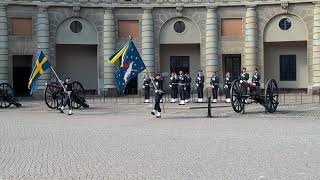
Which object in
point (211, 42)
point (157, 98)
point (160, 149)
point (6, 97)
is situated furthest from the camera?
point (211, 42)

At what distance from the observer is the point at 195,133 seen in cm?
1672

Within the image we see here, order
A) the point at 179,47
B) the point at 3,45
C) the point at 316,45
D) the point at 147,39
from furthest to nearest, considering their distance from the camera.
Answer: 1. the point at 179,47
2. the point at 147,39
3. the point at 316,45
4. the point at 3,45

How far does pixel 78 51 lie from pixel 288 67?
57.1 ft

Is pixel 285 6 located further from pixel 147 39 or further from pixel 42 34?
pixel 42 34

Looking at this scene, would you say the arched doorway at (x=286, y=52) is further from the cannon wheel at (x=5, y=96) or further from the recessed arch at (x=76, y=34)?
the cannon wheel at (x=5, y=96)

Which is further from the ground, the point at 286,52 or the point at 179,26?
the point at 179,26

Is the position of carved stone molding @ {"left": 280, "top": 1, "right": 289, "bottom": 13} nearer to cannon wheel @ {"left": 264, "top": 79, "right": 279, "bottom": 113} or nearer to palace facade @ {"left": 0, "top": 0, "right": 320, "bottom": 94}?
palace facade @ {"left": 0, "top": 0, "right": 320, "bottom": 94}

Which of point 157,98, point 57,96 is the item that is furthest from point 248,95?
point 57,96

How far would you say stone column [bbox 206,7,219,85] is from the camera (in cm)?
4300

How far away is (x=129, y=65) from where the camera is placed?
26891 millimetres

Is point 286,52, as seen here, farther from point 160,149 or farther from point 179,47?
point 160,149

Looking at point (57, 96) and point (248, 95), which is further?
point (57, 96)

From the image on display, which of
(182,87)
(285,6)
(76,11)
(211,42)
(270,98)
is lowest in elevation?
(270,98)

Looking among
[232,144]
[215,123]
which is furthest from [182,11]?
[232,144]
